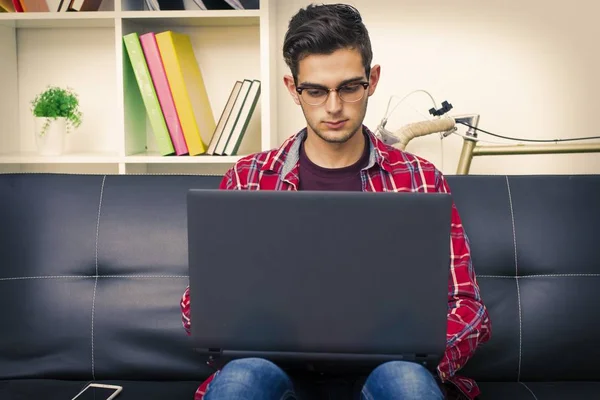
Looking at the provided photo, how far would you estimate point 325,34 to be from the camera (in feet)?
4.80

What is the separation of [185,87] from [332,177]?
0.76 meters

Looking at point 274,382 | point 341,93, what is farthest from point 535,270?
point 274,382

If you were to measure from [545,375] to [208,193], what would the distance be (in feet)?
3.36

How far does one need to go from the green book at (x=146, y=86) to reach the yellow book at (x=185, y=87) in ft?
0.17

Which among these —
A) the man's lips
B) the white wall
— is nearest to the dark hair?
the man's lips

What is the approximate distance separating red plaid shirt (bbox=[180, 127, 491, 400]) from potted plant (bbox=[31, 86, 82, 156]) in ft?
2.79

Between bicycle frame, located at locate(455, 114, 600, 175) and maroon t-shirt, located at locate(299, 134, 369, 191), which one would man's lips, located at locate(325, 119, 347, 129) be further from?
bicycle frame, located at locate(455, 114, 600, 175)

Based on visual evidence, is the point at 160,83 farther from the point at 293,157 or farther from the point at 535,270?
the point at 535,270

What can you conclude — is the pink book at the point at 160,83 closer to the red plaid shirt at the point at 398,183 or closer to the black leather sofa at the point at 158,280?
the black leather sofa at the point at 158,280

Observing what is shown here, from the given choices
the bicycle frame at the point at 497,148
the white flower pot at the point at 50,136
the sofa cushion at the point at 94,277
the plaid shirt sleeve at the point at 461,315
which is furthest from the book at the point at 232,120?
the plaid shirt sleeve at the point at 461,315

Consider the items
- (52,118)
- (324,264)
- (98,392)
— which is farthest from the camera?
(52,118)

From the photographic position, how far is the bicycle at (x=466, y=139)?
6.91ft

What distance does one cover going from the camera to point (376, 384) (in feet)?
3.71

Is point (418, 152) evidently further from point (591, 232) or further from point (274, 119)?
point (591, 232)
